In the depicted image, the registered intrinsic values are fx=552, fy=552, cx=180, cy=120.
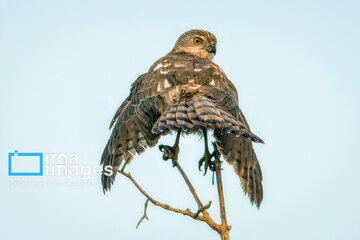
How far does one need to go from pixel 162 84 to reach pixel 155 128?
1.30m

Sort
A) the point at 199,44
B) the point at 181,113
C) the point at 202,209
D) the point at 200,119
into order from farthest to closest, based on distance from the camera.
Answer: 1. the point at 199,44
2. the point at 181,113
3. the point at 200,119
4. the point at 202,209

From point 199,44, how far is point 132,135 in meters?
3.35

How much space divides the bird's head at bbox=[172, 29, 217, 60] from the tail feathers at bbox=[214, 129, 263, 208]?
291 cm

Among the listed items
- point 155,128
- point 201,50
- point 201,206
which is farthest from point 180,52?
point 201,206

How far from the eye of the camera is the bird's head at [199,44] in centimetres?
1002

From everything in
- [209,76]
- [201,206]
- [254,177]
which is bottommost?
[201,206]

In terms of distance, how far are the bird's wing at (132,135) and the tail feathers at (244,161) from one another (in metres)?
0.90

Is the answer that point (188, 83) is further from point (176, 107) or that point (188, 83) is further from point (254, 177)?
point (254, 177)

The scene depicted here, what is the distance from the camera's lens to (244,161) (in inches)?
288

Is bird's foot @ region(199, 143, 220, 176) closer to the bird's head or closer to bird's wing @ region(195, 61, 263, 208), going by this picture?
bird's wing @ region(195, 61, 263, 208)

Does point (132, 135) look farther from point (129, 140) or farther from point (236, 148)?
point (236, 148)

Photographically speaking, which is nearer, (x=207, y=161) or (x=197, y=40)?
(x=207, y=161)

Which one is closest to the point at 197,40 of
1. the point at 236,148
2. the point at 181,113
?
the point at 236,148

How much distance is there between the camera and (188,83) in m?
7.31
